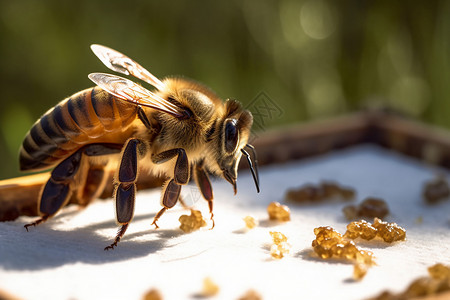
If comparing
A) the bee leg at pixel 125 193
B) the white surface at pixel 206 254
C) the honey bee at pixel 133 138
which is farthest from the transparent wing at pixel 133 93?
the white surface at pixel 206 254

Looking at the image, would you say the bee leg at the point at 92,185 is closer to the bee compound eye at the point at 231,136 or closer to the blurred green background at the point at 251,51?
the bee compound eye at the point at 231,136

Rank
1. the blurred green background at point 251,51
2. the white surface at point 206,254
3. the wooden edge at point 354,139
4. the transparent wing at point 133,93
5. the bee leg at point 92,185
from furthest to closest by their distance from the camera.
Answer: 1. the blurred green background at point 251,51
2. the wooden edge at point 354,139
3. the bee leg at point 92,185
4. the transparent wing at point 133,93
5. the white surface at point 206,254

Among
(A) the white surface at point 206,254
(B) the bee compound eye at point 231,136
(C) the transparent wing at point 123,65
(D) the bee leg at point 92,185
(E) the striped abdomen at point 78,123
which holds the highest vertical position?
(C) the transparent wing at point 123,65

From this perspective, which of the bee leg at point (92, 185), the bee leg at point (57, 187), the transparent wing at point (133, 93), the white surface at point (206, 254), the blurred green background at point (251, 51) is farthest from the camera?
the blurred green background at point (251, 51)

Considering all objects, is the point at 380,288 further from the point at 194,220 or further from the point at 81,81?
the point at 81,81

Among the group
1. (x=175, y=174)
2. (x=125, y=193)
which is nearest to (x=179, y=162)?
(x=175, y=174)

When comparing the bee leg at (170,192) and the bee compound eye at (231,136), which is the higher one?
the bee compound eye at (231,136)

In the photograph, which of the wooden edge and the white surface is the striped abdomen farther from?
the wooden edge

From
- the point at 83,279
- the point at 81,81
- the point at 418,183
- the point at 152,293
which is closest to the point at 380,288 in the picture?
the point at 152,293
